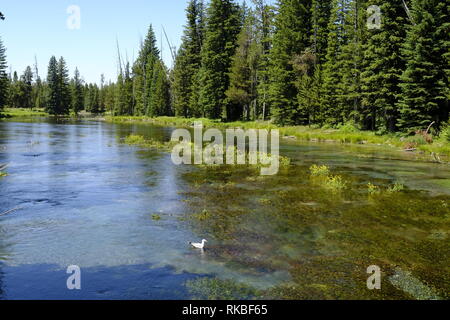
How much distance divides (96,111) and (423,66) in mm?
129849

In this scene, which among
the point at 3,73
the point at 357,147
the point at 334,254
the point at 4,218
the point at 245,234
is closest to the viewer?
the point at 334,254

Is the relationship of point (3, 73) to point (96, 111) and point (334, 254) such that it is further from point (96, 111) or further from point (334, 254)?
point (334, 254)

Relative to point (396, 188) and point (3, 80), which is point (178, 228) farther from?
point (3, 80)

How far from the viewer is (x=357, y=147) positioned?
36.8 m

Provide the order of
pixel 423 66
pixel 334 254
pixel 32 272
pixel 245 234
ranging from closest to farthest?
pixel 32 272 → pixel 334 254 → pixel 245 234 → pixel 423 66

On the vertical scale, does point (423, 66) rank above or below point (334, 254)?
above

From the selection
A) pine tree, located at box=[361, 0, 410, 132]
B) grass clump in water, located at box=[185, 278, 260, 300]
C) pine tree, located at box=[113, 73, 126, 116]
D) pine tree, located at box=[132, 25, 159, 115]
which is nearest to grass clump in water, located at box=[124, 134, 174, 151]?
pine tree, located at box=[361, 0, 410, 132]

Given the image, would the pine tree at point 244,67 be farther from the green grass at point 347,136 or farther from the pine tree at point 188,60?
the pine tree at point 188,60

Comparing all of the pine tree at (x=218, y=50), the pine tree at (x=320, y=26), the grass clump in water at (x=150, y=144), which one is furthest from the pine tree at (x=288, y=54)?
the grass clump in water at (x=150, y=144)

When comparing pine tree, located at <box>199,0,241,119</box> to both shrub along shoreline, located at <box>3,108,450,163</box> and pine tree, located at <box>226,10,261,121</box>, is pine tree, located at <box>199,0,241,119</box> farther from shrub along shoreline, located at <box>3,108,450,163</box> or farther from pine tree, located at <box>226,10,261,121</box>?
shrub along shoreline, located at <box>3,108,450,163</box>

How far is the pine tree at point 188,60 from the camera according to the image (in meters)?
78.9

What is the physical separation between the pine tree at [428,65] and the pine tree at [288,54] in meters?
20.4
